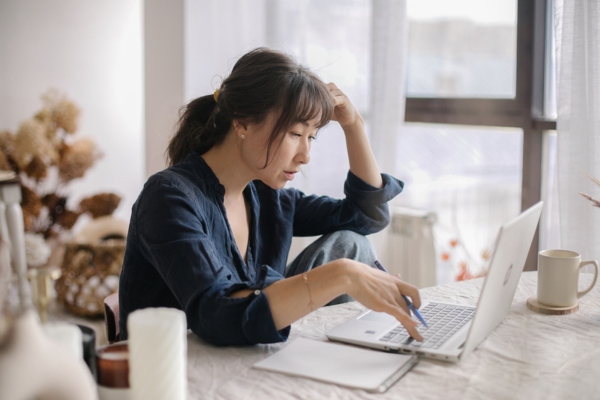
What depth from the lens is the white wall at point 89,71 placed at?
254 centimetres

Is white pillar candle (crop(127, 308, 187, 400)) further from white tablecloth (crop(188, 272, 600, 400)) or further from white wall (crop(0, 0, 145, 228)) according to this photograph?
white wall (crop(0, 0, 145, 228))

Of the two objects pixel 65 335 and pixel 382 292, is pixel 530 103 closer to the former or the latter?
pixel 382 292

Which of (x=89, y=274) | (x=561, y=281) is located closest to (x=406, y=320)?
(x=561, y=281)

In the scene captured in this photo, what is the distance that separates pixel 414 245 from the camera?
7.87 ft

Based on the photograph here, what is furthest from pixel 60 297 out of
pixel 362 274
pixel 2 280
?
pixel 2 280

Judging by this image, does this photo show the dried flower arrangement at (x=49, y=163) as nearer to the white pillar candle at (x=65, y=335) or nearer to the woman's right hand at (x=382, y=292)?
the woman's right hand at (x=382, y=292)

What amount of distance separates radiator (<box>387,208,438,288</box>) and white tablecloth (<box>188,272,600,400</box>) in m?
1.15

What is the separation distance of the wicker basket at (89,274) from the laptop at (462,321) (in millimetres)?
1306

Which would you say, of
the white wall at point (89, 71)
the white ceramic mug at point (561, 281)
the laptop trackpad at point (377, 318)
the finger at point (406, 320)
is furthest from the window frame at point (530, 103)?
the white wall at point (89, 71)

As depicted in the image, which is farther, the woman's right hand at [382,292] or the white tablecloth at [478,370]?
the woman's right hand at [382,292]

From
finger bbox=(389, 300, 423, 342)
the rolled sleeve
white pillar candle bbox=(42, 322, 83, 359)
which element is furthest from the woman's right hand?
the rolled sleeve

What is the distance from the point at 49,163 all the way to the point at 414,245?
4.41ft

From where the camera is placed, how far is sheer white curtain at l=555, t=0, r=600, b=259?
1804 mm

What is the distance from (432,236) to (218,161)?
1151 millimetres
